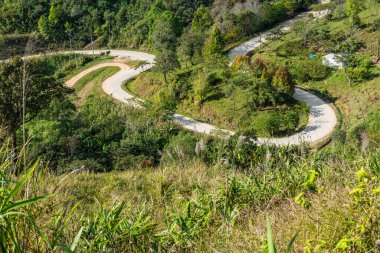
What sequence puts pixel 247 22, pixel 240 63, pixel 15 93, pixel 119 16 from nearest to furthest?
pixel 15 93 < pixel 240 63 < pixel 247 22 < pixel 119 16

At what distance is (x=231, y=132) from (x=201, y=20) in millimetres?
18120

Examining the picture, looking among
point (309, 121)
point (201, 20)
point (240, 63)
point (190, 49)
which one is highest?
point (201, 20)

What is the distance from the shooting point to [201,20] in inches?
1368

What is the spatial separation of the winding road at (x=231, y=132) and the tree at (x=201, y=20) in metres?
4.33

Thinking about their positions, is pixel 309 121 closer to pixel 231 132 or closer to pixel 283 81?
pixel 283 81

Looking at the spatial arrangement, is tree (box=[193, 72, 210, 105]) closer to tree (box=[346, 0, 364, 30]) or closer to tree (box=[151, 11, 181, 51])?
tree (box=[151, 11, 181, 51])

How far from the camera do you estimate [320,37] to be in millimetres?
28594

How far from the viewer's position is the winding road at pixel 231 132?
734 inches

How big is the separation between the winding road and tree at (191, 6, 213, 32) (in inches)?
171

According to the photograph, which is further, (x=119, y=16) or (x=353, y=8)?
(x=119, y=16)

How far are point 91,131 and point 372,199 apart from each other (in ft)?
56.6

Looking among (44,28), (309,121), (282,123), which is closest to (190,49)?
(282,123)

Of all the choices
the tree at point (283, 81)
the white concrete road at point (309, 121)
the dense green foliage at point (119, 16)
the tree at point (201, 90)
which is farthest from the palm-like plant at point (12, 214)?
the dense green foliage at point (119, 16)

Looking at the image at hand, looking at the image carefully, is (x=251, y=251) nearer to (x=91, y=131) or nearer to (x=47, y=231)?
(x=47, y=231)
